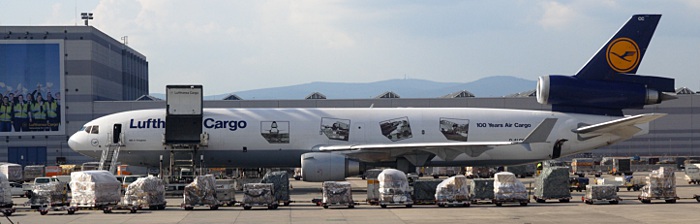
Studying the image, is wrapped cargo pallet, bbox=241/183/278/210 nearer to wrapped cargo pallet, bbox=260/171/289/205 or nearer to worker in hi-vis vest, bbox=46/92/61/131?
wrapped cargo pallet, bbox=260/171/289/205

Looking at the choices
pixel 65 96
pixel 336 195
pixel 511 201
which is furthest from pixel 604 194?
pixel 65 96

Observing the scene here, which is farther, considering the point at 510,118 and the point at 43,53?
the point at 43,53

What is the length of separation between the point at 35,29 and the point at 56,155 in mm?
11348

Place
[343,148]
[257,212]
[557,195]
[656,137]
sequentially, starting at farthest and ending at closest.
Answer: [656,137] < [343,148] < [557,195] < [257,212]

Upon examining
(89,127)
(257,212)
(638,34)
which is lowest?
(257,212)

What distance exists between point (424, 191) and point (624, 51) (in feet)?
56.3

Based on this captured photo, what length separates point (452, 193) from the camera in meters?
35.1

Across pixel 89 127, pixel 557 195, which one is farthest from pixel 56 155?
pixel 557 195

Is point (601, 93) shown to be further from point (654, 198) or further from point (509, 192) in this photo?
point (509, 192)

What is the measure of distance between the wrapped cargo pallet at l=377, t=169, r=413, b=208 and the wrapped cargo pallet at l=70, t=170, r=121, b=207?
9808 millimetres

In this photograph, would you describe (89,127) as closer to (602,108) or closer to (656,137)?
(602,108)

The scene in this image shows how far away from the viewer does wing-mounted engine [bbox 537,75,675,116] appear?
47.8 metres

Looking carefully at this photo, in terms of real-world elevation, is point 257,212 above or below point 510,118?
below

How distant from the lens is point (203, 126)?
4712 centimetres
